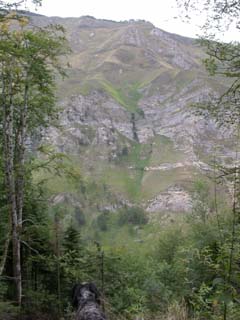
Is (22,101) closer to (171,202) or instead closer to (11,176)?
(11,176)

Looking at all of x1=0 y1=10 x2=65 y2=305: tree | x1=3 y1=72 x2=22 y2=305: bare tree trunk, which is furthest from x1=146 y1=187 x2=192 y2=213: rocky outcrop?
x1=3 y1=72 x2=22 y2=305: bare tree trunk

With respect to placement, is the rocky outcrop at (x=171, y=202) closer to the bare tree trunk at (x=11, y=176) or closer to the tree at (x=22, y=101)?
the tree at (x=22, y=101)

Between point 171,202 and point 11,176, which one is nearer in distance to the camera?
point 11,176

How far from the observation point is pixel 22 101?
15.2 m

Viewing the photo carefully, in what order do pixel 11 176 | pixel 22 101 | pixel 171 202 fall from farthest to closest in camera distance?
pixel 171 202
pixel 22 101
pixel 11 176

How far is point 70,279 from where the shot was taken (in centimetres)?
1809

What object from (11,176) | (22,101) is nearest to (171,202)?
(22,101)

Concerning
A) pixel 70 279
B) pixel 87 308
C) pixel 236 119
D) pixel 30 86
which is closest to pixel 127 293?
pixel 70 279

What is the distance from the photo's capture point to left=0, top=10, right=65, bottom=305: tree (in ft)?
44.7

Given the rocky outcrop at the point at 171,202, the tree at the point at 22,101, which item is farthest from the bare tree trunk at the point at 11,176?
the rocky outcrop at the point at 171,202

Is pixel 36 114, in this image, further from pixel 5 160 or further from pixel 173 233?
pixel 173 233

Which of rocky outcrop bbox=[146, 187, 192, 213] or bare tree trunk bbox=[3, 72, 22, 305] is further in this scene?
rocky outcrop bbox=[146, 187, 192, 213]

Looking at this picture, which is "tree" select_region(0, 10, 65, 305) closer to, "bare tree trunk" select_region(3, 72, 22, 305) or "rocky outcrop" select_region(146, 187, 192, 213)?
"bare tree trunk" select_region(3, 72, 22, 305)

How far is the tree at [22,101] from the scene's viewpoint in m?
13.6
